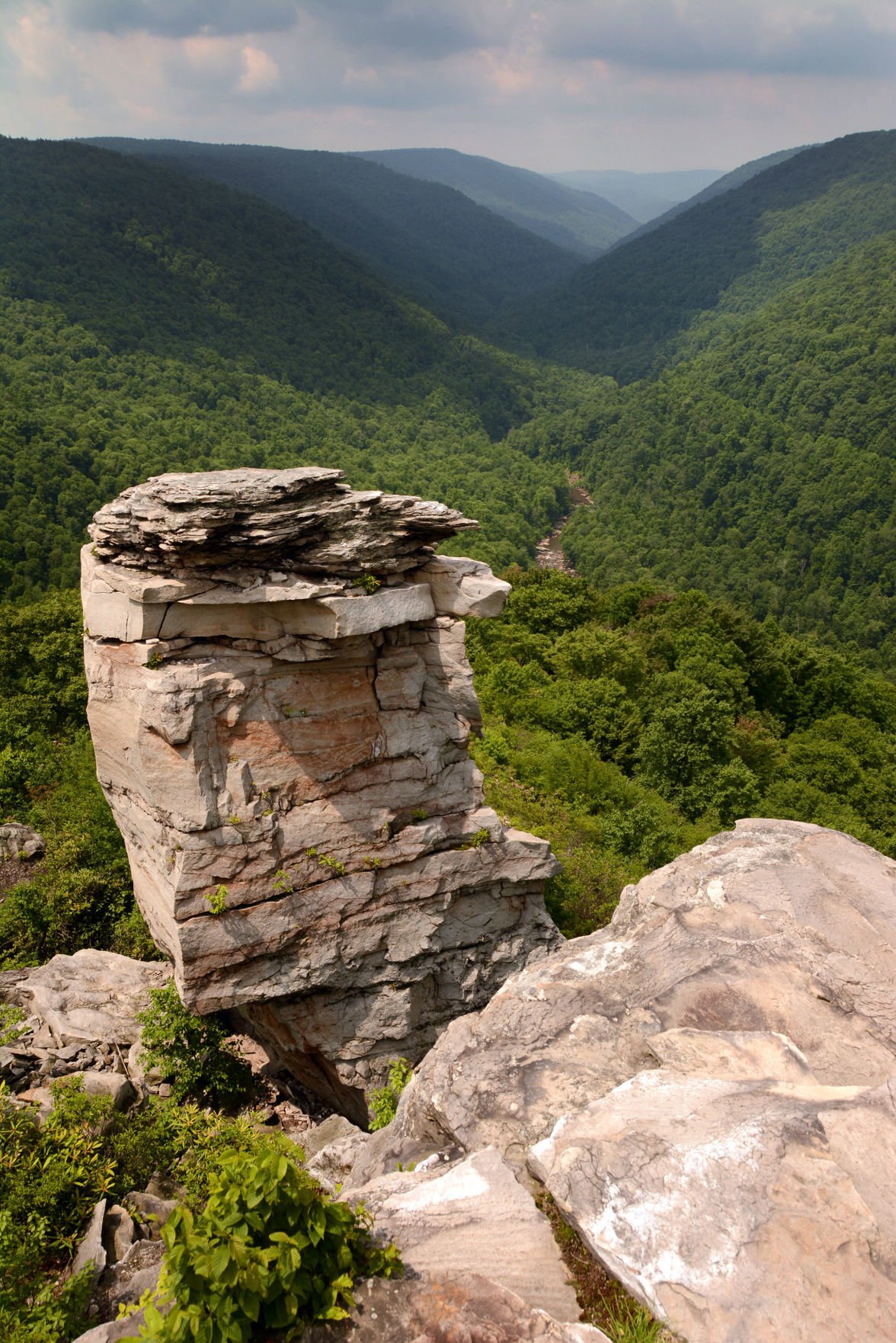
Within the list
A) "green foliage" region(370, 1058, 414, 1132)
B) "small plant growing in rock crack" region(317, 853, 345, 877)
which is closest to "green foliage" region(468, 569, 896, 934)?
"green foliage" region(370, 1058, 414, 1132)

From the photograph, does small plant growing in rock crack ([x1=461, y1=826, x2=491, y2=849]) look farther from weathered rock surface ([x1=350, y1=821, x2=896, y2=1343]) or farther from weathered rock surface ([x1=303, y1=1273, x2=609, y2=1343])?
weathered rock surface ([x1=303, y1=1273, x2=609, y2=1343])

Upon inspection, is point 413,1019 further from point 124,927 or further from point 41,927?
point 41,927

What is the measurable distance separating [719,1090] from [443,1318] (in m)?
3.63

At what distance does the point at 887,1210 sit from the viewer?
7.07m

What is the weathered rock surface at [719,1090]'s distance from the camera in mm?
6707

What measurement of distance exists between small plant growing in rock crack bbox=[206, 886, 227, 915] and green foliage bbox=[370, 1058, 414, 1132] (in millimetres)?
4627

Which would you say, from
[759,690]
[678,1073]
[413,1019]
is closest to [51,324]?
[759,690]

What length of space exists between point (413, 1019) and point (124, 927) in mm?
8242

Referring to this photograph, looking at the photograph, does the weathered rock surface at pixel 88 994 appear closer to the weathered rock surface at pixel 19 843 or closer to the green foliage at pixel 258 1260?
the weathered rock surface at pixel 19 843

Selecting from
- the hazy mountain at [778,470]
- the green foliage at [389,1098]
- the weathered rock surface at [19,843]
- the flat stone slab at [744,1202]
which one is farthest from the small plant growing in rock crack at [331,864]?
the hazy mountain at [778,470]

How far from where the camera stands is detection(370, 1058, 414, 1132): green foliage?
14179mm

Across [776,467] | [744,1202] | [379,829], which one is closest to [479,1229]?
[744,1202]

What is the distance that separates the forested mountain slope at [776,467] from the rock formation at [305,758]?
85.0 m

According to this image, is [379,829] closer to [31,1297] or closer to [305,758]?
[305,758]
